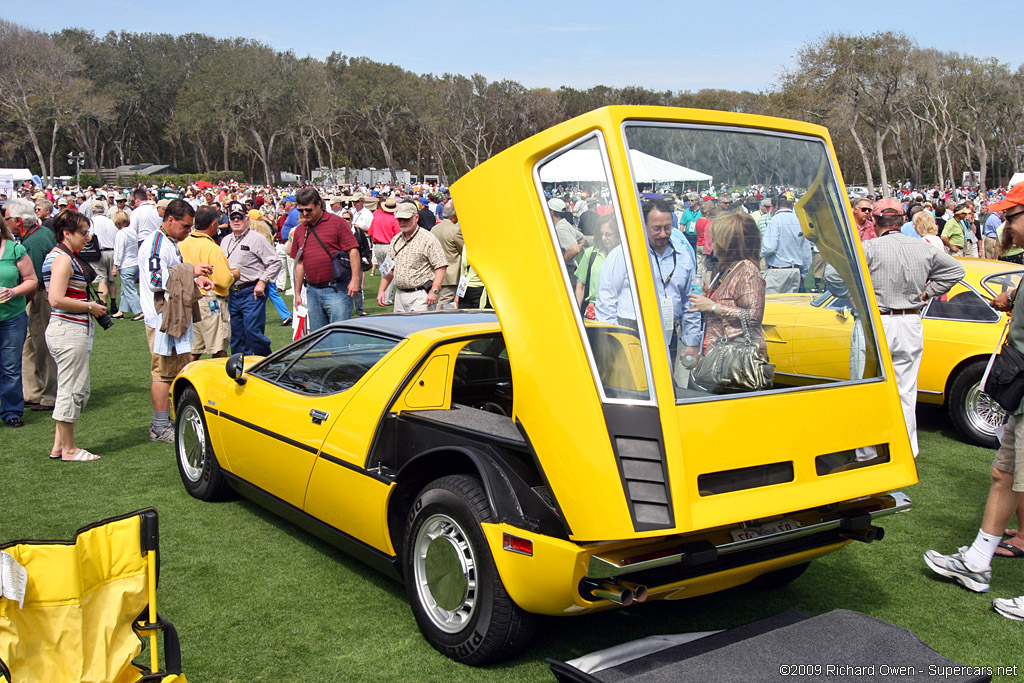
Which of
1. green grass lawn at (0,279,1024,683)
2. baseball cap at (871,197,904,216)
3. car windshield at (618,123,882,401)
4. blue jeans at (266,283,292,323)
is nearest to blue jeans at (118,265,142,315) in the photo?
blue jeans at (266,283,292,323)

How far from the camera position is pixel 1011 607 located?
4.19m

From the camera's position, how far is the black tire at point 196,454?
18.8ft

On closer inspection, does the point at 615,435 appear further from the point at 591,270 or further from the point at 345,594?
the point at 345,594

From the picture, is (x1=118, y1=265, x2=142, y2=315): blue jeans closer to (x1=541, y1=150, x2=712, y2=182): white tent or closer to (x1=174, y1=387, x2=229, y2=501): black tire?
(x1=174, y1=387, x2=229, y2=501): black tire

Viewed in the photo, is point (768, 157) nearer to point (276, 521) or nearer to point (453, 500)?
point (453, 500)

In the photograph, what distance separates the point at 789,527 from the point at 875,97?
1864 inches

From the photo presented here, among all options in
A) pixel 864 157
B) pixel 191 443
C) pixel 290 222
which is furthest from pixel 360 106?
pixel 191 443

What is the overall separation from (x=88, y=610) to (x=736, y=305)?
250cm

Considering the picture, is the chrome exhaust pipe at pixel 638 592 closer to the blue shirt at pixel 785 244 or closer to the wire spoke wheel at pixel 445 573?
the wire spoke wheel at pixel 445 573

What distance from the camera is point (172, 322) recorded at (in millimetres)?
6973

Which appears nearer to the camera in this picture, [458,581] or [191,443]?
[458,581]

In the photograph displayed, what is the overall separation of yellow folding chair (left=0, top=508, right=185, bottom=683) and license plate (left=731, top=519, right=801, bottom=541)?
1981 mm

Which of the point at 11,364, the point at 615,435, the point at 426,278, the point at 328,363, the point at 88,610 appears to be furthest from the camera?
the point at 426,278

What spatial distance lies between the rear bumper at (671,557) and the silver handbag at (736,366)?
1.76 feet
